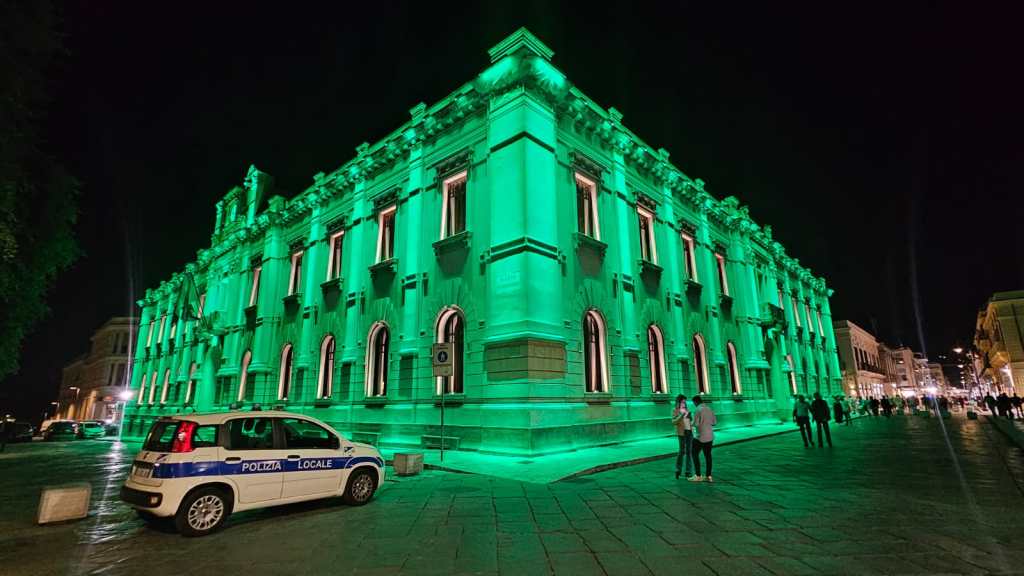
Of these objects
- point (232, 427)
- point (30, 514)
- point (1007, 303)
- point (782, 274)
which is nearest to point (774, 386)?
point (782, 274)

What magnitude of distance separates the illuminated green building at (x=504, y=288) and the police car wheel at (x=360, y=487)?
5179 mm

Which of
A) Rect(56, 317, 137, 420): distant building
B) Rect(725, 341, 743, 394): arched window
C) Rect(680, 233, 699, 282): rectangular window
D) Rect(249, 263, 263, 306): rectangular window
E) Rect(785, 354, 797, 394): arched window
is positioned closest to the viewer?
Rect(680, 233, 699, 282): rectangular window

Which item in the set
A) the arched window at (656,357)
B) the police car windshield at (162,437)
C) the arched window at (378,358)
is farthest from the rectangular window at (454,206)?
the police car windshield at (162,437)

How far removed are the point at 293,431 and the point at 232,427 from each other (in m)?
0.95

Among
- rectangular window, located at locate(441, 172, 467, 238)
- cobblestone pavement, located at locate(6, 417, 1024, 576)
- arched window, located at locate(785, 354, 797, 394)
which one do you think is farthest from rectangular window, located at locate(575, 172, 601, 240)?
arched window, located at locate(785, 354, 797, 394)

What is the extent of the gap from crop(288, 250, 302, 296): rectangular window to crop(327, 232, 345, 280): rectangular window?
2.94 metres

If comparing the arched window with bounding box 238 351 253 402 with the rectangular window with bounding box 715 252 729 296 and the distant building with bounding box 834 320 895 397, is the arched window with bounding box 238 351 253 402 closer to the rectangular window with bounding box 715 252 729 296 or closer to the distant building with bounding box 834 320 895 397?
the rectangular window with bounding box 715 252 729 296

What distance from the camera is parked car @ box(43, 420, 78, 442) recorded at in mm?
30688

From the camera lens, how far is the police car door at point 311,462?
6.85 m

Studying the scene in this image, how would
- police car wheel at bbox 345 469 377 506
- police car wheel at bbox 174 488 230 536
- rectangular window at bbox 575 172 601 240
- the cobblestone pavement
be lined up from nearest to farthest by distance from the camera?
the cobblestone pavement < police car wheel at bbox 174 488 230 536 < police car wheel at bbox 345 469 377 506 < rectangular window at bbox 575 172 601 240

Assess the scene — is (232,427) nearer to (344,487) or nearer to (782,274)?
(344,487)

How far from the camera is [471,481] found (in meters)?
9.23

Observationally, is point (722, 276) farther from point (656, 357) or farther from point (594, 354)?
point (594, 354)

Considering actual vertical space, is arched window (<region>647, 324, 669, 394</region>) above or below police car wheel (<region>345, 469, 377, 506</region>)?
above
